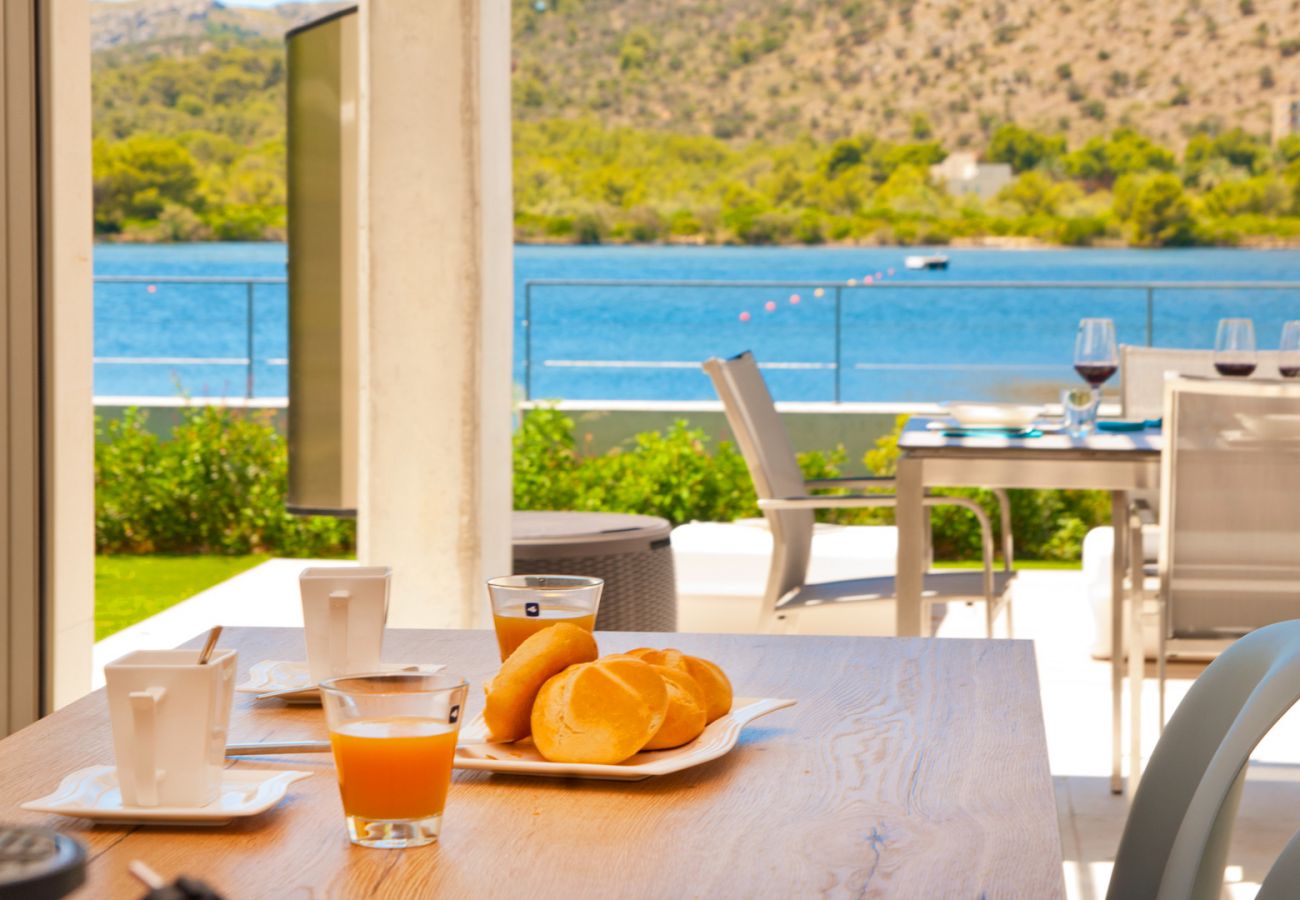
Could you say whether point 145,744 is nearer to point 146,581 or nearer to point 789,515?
point 789,515

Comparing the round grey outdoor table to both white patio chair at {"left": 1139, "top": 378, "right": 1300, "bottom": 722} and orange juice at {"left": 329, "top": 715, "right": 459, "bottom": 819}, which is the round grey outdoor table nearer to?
white patio chair at {"left": 1139, "top": 378, "right": 1300, "bottom": 722}

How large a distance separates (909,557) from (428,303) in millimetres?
1094

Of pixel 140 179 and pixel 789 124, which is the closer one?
pixel 140 179

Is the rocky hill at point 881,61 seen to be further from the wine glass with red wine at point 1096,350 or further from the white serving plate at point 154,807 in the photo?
the white serving plate at point 154,807

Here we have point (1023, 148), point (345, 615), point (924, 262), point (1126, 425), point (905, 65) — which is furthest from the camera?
point (924, 262)

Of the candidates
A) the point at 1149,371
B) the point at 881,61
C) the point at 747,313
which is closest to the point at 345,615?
the point at 1149,371

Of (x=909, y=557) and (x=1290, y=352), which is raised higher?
(x=1290, y=352)

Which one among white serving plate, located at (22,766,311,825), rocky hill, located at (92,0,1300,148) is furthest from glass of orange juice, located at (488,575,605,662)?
rocky hill, located at (92,0,1300,148)

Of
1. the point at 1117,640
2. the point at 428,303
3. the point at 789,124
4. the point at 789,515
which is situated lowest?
Result: the point at 1117,640

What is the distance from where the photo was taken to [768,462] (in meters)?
3.52

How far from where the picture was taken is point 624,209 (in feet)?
107

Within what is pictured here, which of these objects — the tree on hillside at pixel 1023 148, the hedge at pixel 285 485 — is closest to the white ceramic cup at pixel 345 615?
the hedge at pixel 285 485

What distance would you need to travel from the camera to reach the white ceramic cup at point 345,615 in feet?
4.08

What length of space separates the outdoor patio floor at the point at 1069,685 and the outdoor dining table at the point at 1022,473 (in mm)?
230
